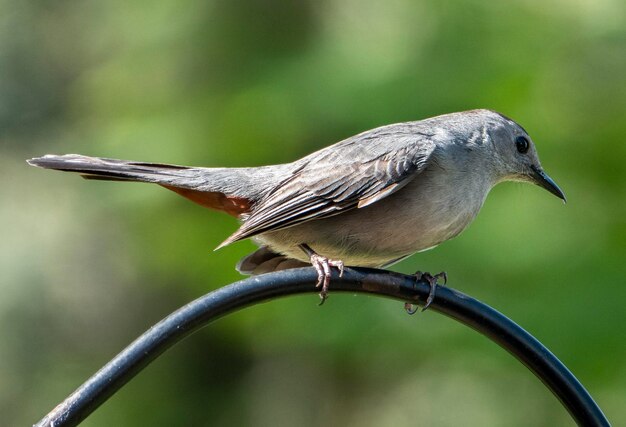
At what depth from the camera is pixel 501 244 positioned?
5.40 metres

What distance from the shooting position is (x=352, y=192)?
14.9 ft

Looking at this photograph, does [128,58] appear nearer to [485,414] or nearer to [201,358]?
[201,358]

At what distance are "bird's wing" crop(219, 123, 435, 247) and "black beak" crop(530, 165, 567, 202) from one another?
32.6 inches

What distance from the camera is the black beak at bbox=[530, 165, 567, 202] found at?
5.14 metres

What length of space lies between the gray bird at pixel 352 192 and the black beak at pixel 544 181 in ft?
1.14

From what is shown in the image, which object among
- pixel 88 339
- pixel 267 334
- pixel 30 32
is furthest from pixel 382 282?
pixel 30 32

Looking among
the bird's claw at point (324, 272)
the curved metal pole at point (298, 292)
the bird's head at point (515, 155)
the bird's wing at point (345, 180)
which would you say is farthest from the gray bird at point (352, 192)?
the curved metal pole at point (298, 292)

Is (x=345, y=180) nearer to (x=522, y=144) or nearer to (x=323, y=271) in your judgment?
(x=323, y=271)

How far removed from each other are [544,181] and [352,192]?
132cm

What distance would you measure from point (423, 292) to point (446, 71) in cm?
273

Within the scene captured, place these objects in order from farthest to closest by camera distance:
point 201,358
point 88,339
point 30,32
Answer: point 30,32, point 88,339, point 201,358

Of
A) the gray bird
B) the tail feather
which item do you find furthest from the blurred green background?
the tail feather

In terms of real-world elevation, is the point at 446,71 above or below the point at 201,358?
above

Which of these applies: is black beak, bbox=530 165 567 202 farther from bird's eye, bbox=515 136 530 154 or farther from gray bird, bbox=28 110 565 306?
gray bird, bbox=28 110 565 306
